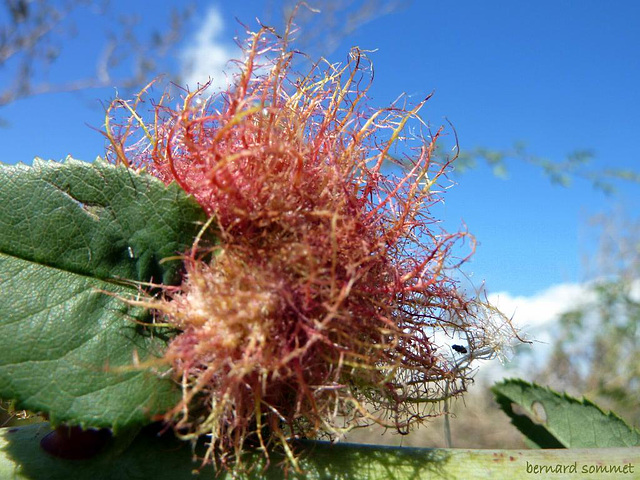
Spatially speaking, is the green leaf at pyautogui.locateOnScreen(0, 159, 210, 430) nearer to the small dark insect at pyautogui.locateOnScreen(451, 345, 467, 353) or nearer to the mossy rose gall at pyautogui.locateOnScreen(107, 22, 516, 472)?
the mossy rose gall at pyautogui.locateOnScreen(107, 22, 516, 472)

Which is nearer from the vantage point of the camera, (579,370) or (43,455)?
(43,455)

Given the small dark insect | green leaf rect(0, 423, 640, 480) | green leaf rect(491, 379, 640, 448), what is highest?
the small dark insect

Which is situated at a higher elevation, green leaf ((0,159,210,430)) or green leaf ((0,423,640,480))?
green leaf ((0,159,210,430))

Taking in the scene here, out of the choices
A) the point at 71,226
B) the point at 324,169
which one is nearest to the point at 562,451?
the point at 324,169

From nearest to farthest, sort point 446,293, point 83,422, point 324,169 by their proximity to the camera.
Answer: point 83,422, point 324,169, point 446,293

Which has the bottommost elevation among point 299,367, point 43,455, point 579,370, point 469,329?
point 43,455

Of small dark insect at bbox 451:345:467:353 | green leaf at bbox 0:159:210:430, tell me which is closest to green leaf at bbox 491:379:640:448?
small dark insect at bbox 451:345:467:353

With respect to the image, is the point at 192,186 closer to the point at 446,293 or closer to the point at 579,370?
the point at 446,293
